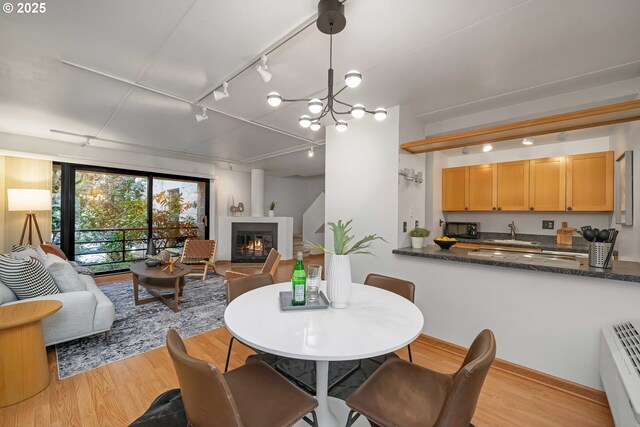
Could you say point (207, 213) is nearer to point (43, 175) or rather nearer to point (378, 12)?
point (43, 175)

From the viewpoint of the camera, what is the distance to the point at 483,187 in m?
4.24

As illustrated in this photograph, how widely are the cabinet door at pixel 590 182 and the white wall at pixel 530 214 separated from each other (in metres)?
0.30

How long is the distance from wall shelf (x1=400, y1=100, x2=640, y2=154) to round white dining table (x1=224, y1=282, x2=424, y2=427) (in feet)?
5.39

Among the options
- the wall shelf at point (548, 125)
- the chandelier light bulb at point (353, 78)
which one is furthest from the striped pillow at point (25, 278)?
the wall shelf at point (548, 125)

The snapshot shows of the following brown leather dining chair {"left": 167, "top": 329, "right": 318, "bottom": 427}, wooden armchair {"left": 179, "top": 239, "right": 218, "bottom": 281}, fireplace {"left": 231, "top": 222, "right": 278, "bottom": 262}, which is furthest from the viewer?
fireplace {"left": 231, "top": 222, "right": 278, "bottom": 262}

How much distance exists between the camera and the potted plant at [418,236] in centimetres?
278

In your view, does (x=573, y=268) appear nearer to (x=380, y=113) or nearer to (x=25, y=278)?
(x=380, y=113)

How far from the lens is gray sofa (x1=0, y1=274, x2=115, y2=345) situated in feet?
7.22

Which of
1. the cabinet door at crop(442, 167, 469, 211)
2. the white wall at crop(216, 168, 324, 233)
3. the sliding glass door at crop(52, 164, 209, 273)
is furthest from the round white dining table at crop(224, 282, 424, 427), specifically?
the white wall at crop(216, 168, 324, 233)

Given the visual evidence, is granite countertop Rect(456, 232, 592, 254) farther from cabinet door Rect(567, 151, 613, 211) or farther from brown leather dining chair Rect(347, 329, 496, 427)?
brown leather dining chair Rect(347, 329, 496, 427)

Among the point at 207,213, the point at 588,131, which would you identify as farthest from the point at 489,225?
the point at 207,213

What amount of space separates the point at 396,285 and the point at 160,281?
10.8 ft

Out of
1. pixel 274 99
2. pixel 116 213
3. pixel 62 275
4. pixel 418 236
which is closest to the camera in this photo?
pixel 274 99

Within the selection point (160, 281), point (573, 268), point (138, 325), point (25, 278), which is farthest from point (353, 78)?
point (160, 281)
